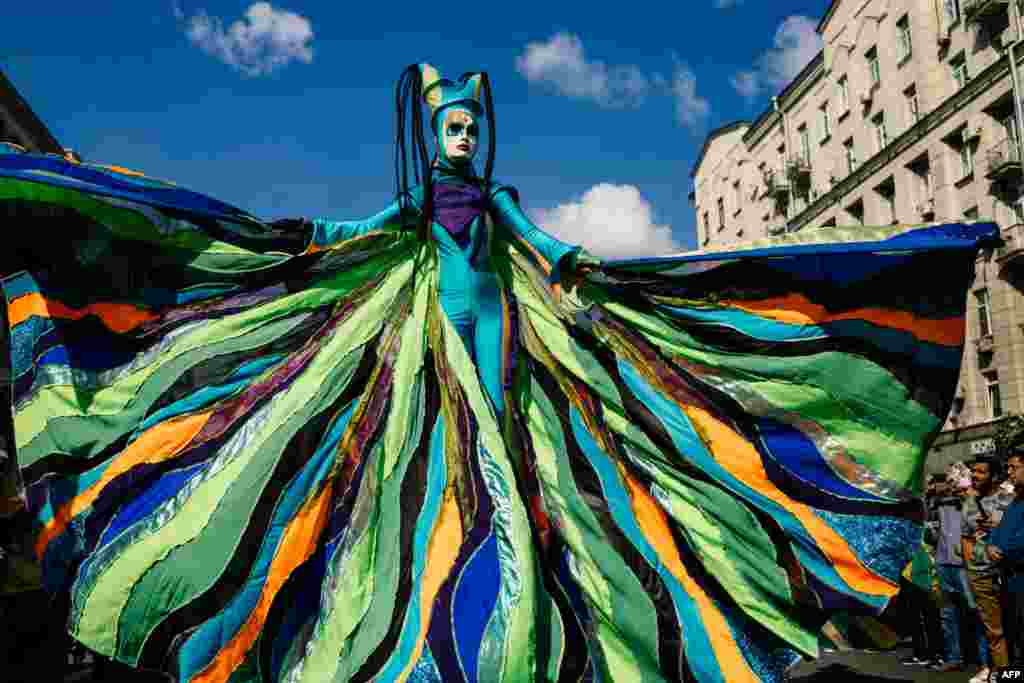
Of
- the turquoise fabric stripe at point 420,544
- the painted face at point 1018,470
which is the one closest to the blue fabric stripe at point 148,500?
the turquoise fabric stripe at point 420,544

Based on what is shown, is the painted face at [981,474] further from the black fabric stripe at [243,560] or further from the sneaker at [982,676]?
the black fabric stripe at [243,560]

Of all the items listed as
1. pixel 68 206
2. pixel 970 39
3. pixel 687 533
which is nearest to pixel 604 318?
pixel 687 533

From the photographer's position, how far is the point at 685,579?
3.92 metres

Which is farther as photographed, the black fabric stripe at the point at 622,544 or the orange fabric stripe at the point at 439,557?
the black fabric stripe at the point at 622,544

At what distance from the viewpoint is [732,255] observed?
4.32 m

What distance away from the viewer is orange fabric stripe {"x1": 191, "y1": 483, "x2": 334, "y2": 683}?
3.53 metres

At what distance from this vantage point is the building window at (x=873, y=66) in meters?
29.1

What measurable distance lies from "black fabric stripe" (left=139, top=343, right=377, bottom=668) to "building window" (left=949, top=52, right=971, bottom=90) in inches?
964

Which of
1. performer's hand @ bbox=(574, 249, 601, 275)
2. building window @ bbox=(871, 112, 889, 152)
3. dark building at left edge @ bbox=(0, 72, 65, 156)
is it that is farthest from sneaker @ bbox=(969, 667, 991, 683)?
building window @ bbox=(871, 112, 889, 152)

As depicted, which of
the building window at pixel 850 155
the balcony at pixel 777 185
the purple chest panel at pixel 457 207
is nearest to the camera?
the purple chest panel at pixel 457 207

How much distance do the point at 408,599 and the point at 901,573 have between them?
1.96 meters

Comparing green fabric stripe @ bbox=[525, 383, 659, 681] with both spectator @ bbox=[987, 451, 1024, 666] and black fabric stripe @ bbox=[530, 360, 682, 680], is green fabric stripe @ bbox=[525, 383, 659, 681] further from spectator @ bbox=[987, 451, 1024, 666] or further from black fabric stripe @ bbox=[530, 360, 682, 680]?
spectator @ bbox=[987, 451, 1024, 666]

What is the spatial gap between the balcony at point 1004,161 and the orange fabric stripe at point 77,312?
859 inches

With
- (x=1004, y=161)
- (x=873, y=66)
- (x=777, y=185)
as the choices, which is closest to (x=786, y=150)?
(x=777, y=185)
